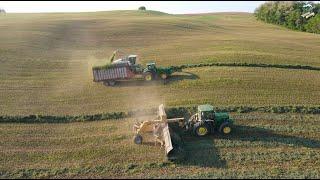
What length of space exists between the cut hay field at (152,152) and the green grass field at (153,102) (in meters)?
0.05

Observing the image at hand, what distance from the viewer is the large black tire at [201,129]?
2434cm

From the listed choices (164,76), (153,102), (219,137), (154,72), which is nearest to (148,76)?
(154,72)

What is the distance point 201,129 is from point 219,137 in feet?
3.79

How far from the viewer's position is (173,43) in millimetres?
50156

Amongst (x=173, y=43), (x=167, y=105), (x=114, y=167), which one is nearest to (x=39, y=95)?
(x=167, y=105)

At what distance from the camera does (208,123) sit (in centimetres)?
2448

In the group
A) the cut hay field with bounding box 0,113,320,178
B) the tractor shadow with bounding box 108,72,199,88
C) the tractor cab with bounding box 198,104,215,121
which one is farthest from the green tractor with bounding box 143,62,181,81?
the tractor cab with bounding box 198,104,215,121

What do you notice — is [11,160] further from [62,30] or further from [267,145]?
[62,30]

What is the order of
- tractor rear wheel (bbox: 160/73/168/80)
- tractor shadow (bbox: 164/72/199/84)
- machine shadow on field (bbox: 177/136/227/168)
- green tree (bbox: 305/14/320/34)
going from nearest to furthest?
machine shadow on field (bbox: 177/136/227/168)
tractor shadow (bbox: 164/72/199/84)
tractor rear wheel (bbox: 160/73/168/80)
green tree (bbox: 305/14/320/34)

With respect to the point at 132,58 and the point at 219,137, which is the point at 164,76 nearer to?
the point at 132,58

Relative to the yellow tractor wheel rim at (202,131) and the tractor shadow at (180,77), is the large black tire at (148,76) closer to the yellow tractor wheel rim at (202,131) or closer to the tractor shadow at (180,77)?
the tractor shadow at (180,77)

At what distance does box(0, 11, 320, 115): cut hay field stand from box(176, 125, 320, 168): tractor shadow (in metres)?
4.18

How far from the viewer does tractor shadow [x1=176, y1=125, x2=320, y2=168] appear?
22125 mm

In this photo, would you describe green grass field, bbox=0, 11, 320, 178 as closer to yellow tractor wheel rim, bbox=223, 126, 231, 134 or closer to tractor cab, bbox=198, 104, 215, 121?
yellow tractor wheel rim, bbox=223, 126, 231, 134
